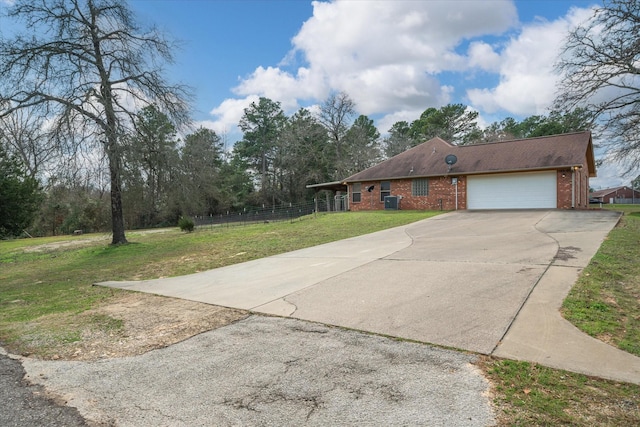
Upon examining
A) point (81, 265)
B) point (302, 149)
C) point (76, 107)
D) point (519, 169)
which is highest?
point (302, 149)

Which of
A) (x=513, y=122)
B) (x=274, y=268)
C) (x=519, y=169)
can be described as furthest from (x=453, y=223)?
(x=513, y=122)

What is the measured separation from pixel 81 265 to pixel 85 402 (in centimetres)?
1089

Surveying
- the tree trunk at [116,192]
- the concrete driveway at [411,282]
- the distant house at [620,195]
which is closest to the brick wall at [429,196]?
the concrete driveway at [411,282]

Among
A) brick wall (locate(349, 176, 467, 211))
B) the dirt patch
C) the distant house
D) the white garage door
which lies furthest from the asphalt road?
the distant house

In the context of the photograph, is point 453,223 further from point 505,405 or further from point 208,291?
point 505,405

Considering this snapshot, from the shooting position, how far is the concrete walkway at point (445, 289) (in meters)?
3.69

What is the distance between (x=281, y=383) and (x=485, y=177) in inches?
836

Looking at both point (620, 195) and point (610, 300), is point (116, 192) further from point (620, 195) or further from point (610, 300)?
point (620, 195)

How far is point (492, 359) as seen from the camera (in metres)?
3.37

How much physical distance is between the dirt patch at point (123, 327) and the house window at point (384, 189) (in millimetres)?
20661

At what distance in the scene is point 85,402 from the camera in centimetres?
298

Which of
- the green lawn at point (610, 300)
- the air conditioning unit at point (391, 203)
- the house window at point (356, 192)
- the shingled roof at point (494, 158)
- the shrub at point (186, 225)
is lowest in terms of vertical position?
the green lawn at point (610, 300)

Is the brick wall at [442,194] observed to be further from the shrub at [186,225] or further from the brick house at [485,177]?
the shrub at [186,225]

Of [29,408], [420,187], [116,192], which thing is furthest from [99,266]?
[420,187]
